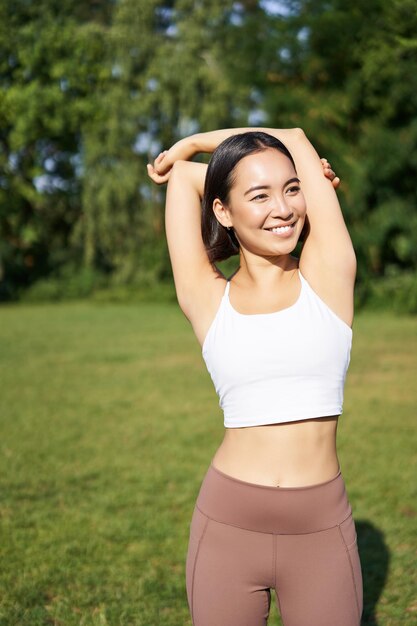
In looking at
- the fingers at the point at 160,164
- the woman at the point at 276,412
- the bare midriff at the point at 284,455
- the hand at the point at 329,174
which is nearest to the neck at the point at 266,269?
the woman at the point at 276,412

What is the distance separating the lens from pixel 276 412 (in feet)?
6.46

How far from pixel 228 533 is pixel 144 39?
28112 millimetres

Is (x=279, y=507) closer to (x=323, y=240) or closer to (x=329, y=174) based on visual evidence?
(x=323, y=240)

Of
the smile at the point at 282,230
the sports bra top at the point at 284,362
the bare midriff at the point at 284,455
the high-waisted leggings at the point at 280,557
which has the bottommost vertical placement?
the high-waisted leggings at the point at 280,557

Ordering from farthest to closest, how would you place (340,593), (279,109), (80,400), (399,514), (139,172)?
1. (139,172)
2. (279,109)
3. (80,400)
4. (399,514)
5. (340,593)

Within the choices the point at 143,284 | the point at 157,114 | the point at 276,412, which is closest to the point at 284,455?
the point at 276,412

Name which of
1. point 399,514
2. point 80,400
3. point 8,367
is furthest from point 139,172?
point 399,514

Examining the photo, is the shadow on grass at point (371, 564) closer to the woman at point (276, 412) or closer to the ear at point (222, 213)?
the woman at point (276, 412)

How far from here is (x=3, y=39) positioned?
3216cm

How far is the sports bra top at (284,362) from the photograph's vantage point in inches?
77.3

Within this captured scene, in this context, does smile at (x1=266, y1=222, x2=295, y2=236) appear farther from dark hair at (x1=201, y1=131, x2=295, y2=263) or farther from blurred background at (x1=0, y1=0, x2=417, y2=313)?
blurred background at (x1=0, y1=0, x2=417, y2=313)

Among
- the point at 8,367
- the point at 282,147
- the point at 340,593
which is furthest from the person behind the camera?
the point at 8,367

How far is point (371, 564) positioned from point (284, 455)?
9.96 ft

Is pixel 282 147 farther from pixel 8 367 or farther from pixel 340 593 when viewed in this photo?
pixel 8 367
